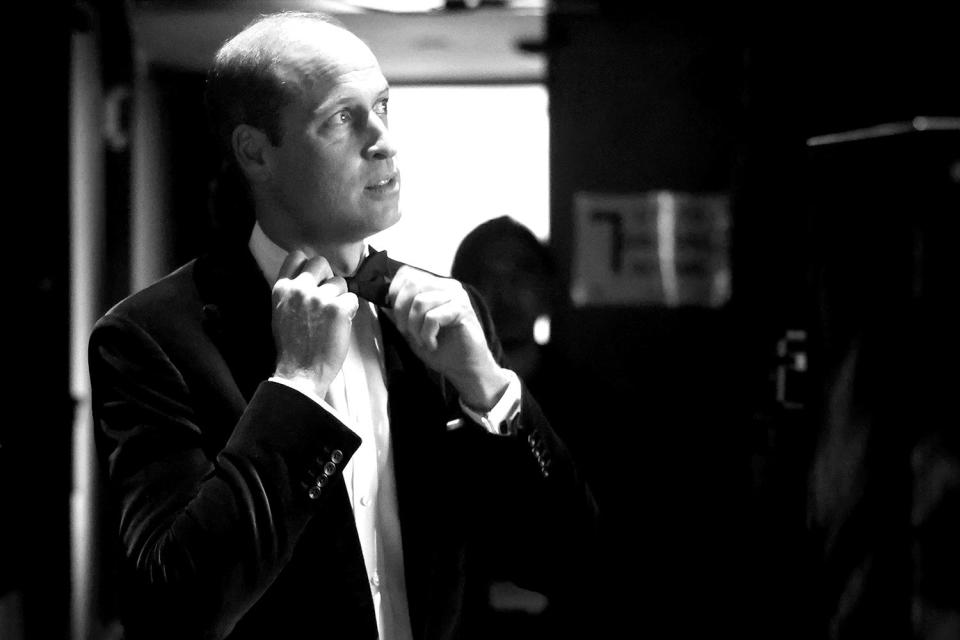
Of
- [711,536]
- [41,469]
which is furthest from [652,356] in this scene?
[41,469]

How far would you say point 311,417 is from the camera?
0.83 meters

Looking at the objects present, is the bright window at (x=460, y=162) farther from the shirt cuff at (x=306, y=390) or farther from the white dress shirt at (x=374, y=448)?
the shirt cuff at (x=306, y=390)

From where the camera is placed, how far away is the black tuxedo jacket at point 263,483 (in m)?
0.80

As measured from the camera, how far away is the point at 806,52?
1546 millimetres

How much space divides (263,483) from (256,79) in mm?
403

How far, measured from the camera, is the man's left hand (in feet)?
2.92

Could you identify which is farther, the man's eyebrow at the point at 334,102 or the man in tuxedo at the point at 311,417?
the man's eyebrow at the point at 334,102

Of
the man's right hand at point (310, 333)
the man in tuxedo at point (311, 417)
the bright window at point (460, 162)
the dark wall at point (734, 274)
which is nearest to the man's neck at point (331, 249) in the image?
the man in tuxedo at point (311, 417)

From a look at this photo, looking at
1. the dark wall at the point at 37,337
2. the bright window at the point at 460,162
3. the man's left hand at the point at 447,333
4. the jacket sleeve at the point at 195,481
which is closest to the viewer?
the jacket sleeve at the point at 195,481

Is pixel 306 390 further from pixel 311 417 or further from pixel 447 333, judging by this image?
pixel 447 333

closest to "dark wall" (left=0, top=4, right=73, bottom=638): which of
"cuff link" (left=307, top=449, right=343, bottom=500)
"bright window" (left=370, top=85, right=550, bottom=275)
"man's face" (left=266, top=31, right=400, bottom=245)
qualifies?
"bright window" (left=370, top=85, right=550, bottom=275)

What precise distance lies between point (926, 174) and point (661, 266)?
2.15 ft

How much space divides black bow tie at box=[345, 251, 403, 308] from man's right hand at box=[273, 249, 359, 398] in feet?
0.23

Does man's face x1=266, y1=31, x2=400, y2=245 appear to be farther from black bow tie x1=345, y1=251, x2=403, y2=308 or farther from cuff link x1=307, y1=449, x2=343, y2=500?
cuff link x1=307, y1=449, x2=343, y2=500
